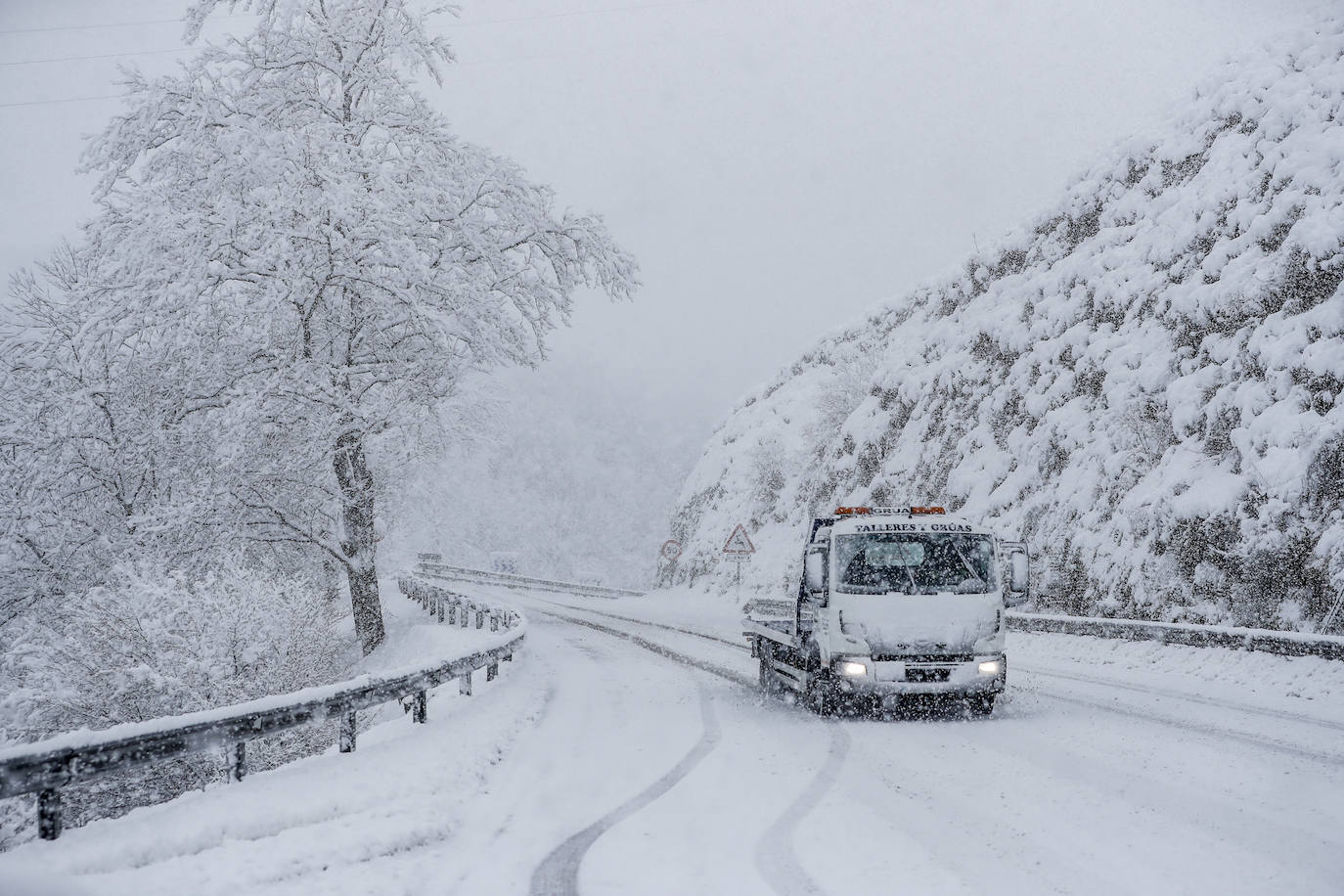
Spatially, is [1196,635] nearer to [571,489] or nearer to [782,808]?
[782,808]

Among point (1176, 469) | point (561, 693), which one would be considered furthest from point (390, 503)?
point (1176, 469)

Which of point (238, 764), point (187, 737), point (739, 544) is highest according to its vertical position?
point (739, 544)

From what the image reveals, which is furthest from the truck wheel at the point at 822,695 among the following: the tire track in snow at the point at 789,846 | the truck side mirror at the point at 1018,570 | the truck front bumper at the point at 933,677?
the tire track in snow at the point at 789,846

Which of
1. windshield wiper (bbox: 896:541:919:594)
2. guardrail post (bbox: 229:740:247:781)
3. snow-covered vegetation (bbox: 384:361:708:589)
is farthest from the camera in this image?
snow-covered vegetation (bbox: 384:361:708:589)

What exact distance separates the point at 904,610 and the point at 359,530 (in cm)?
1187

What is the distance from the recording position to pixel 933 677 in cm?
971

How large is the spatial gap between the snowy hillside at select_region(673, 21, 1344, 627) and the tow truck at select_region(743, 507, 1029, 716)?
23.0 ft

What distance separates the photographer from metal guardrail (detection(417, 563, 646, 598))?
4453 centimetres

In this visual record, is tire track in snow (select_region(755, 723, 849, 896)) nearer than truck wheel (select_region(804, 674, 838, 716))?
Yes

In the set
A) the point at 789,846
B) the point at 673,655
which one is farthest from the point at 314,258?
the point at 789,846

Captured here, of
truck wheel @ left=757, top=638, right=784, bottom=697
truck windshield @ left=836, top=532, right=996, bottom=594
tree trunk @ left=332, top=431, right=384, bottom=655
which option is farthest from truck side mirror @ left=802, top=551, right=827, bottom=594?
tree trunk @ left=332, top=431, right=384, bottom=655

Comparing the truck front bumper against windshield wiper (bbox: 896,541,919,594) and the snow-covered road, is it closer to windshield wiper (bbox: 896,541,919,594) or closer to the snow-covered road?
the snow-covered road

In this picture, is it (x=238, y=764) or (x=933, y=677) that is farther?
(x=933, y=677)

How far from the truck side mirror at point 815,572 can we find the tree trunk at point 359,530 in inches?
367
